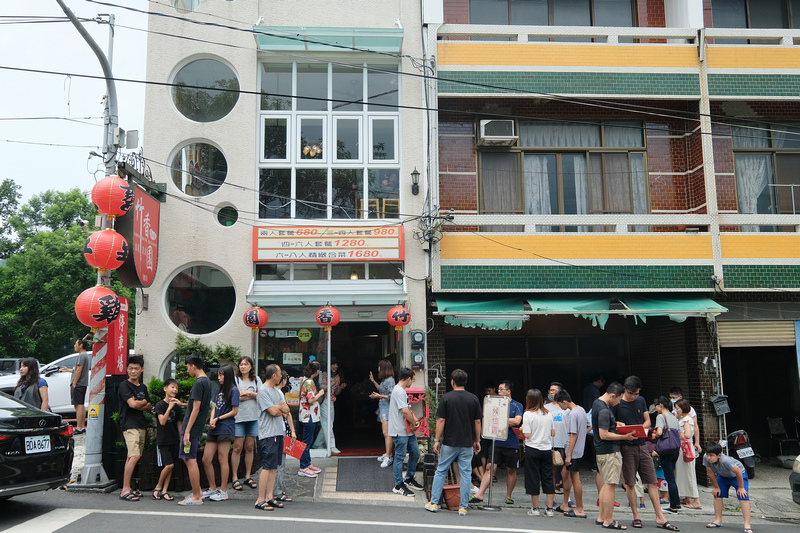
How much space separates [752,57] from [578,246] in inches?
217

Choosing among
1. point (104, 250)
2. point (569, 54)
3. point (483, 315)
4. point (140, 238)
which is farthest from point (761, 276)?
point (104, 250)

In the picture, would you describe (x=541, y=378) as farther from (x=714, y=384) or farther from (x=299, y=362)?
(x=299, y=362)

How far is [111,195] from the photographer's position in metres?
9.27

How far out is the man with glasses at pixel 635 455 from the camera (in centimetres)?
848

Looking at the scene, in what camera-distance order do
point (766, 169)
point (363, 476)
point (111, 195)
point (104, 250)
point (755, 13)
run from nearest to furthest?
point (104, 250) < point (111, 195) < point (363, 476) < point (766, 169) < point (755, 13)

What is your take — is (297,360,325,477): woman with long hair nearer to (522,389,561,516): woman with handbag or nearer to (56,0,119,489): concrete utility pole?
(56,0,119,489): concrete utility pole

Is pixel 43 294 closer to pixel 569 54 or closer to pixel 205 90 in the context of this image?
pixel 205 90

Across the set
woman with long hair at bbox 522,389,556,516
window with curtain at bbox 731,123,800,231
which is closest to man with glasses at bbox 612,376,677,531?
woman with long hair at bbox 522,389,556,516

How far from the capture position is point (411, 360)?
40.4 feet

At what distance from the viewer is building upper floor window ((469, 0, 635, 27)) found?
14406mm

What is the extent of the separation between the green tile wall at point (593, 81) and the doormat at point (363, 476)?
7.77 metres

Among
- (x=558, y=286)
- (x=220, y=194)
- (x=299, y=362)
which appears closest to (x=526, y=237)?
(x=558, y=286)

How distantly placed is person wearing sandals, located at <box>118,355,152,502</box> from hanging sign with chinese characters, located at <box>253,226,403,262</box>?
419 cm

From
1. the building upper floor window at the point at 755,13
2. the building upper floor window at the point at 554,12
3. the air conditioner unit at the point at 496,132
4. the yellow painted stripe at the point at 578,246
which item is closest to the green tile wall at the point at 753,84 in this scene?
the building upper floor window at the point at 755,13
